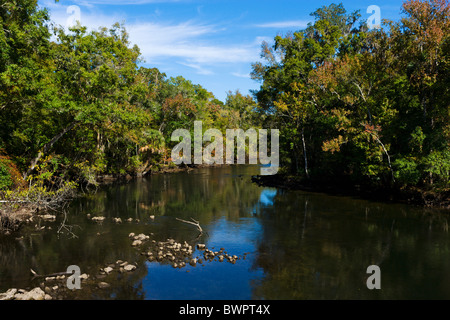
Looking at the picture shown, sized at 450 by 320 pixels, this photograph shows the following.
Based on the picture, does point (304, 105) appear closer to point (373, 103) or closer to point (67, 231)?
point (373, 103)

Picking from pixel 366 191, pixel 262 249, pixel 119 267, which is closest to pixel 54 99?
pixel 119 267

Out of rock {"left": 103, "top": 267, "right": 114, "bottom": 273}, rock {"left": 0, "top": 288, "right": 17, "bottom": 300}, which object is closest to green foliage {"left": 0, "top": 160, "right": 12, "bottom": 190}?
rock {"left": 0, "top": 288, "right": 17, "bottom": 300}

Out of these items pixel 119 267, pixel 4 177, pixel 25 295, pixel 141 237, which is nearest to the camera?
pixel 25 295

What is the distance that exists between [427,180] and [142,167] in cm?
3634

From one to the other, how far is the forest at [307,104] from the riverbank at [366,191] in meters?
0.49

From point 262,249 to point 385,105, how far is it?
18.6 metres

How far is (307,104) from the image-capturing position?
37.0 meters

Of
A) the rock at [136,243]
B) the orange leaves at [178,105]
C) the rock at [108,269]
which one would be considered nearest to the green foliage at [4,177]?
the rock at [136,243]

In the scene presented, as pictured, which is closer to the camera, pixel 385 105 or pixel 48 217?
pixel 48 217

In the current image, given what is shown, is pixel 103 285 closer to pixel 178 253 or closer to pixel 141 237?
pixel 178 253

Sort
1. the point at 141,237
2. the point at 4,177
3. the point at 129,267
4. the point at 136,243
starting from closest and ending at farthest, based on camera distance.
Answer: the point at 129,267 → the point at 136,243 → the point at 141,237 → the point at 4,177

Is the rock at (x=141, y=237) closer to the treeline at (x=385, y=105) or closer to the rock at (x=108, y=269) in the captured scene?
the rock at (x=108, y=269)

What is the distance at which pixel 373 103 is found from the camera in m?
28.4
